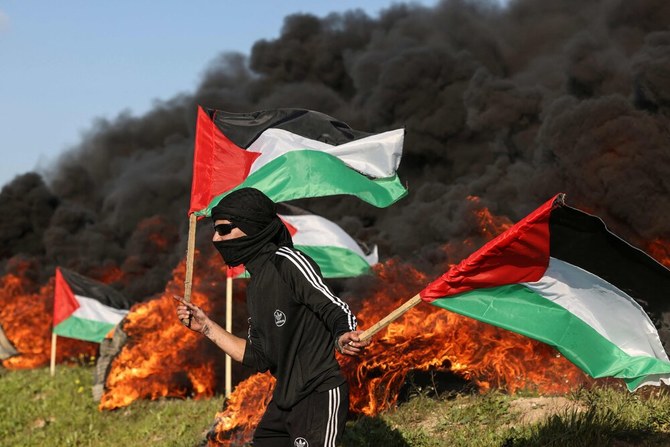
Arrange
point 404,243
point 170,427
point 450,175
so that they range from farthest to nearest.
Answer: point 450,175 < point 404,243 < point 170,427

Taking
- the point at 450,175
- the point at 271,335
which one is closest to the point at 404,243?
the point at 450,175

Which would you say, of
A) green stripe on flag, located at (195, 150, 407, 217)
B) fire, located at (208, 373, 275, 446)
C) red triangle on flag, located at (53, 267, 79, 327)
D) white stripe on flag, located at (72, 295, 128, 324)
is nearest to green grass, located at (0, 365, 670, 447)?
fire, located at (208, 373, 275, 446)

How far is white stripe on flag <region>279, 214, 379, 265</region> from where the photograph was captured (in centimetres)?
1535

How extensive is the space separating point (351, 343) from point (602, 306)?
2296 millimetres

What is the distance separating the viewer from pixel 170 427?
1341cm

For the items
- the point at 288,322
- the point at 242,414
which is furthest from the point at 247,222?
the point at 242,414

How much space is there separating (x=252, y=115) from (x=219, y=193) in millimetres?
1362

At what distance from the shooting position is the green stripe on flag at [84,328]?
20203 mm

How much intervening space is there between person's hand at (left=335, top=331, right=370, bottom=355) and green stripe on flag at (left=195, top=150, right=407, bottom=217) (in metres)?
5.08

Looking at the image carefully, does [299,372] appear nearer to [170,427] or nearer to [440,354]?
[440,354]

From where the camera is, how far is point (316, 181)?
10.6 metres

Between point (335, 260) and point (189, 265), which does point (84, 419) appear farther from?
point (189, 265)

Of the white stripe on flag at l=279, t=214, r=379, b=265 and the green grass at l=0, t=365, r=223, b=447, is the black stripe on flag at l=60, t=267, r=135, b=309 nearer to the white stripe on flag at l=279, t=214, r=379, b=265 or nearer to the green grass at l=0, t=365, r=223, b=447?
the green grass at l=0, t=365, r=223, b=447

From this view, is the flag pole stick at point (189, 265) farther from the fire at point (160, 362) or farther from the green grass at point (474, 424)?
the fire at point (160, 362)
